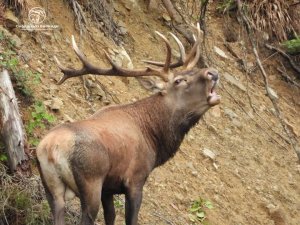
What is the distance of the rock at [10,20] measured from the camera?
380 inches

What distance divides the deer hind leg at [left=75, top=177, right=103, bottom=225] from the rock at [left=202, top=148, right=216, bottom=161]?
177 inches

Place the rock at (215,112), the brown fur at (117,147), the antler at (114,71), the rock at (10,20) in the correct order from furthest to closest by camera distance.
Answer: the rock at (215,112) → the rock at (10,20) → the antler at (114,71) → the brown fur at (117,147)

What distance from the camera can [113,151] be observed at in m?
6.48

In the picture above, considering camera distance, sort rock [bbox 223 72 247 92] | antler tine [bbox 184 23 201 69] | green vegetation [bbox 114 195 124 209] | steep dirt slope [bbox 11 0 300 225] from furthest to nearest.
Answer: rock [bbox 223 72 247 92] < steep dirt slope [bbox 11 0 300 225] < green vegetation [bbox 114 195 124 209] < antler tine [bbox 184 23 201 69]

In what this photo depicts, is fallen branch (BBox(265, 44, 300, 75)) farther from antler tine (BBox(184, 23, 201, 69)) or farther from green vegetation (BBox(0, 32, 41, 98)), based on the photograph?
antler tine (BBox(184, 23, 201, 69))

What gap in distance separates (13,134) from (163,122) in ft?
5.12

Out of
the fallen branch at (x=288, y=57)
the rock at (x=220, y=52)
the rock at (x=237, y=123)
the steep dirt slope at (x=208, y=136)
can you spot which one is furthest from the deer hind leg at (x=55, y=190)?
the fallen branch at (x=288, y=57)

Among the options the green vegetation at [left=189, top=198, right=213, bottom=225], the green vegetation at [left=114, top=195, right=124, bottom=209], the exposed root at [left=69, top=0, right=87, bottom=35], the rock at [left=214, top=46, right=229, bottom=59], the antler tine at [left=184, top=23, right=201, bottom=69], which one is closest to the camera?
the antler tine at [left=184, top=23, right=201, bottom=69]

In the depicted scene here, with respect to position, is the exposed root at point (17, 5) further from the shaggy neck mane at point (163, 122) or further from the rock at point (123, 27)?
the shaggy neck mane at point (163, 122)

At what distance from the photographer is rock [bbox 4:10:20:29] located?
31.6 feet

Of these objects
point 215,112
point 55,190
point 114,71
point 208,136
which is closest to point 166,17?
point 215,112

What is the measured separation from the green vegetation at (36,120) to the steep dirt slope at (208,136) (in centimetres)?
61

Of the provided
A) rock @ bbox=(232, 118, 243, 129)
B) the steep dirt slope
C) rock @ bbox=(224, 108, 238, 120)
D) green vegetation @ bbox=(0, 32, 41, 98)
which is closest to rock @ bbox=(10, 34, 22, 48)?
the steep dirt slope

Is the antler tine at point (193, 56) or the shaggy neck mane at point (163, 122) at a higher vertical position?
the antler tine at point (193, 56)
